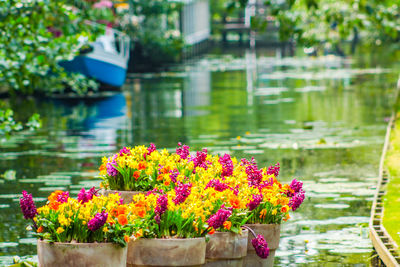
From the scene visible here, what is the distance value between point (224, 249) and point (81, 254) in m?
1.01

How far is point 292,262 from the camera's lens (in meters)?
8.06

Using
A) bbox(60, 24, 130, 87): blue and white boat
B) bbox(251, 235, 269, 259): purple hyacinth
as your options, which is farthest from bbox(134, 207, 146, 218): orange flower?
bbox(60, 24, 130, 87): blue and white boat

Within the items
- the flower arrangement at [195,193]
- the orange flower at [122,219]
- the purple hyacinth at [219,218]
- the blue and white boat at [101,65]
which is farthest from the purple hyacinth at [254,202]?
the blue and white boat at [101,65]

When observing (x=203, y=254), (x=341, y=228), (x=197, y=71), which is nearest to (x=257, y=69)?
(x=197, y=71)

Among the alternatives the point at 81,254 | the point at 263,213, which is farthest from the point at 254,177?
the point at 81,254

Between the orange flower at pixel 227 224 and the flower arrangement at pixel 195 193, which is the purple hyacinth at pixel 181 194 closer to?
the flower arrangement at pixel 195 193

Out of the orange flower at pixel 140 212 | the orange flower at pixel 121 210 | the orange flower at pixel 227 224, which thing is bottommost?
the orange flower at pixel 227 224

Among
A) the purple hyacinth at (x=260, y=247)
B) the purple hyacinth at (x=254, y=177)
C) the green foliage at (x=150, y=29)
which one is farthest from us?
the green foliage at (x=150, y=29)

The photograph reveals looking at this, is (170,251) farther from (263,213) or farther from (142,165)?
(142,165)

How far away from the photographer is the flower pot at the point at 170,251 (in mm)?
5793

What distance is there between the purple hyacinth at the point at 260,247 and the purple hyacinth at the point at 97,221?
3.62 feet

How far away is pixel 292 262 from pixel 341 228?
5.03 feet

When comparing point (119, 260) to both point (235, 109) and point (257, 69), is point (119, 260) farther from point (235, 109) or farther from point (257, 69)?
point (257, 69)

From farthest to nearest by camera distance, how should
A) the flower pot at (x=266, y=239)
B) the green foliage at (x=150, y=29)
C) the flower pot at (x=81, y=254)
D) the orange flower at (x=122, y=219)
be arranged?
the green foliage at (x=150, y=29) < the flower pot at (x=266, y=239) < the orange flower at (x=122, y=219) < the flower pot at (x=81, y=254)
